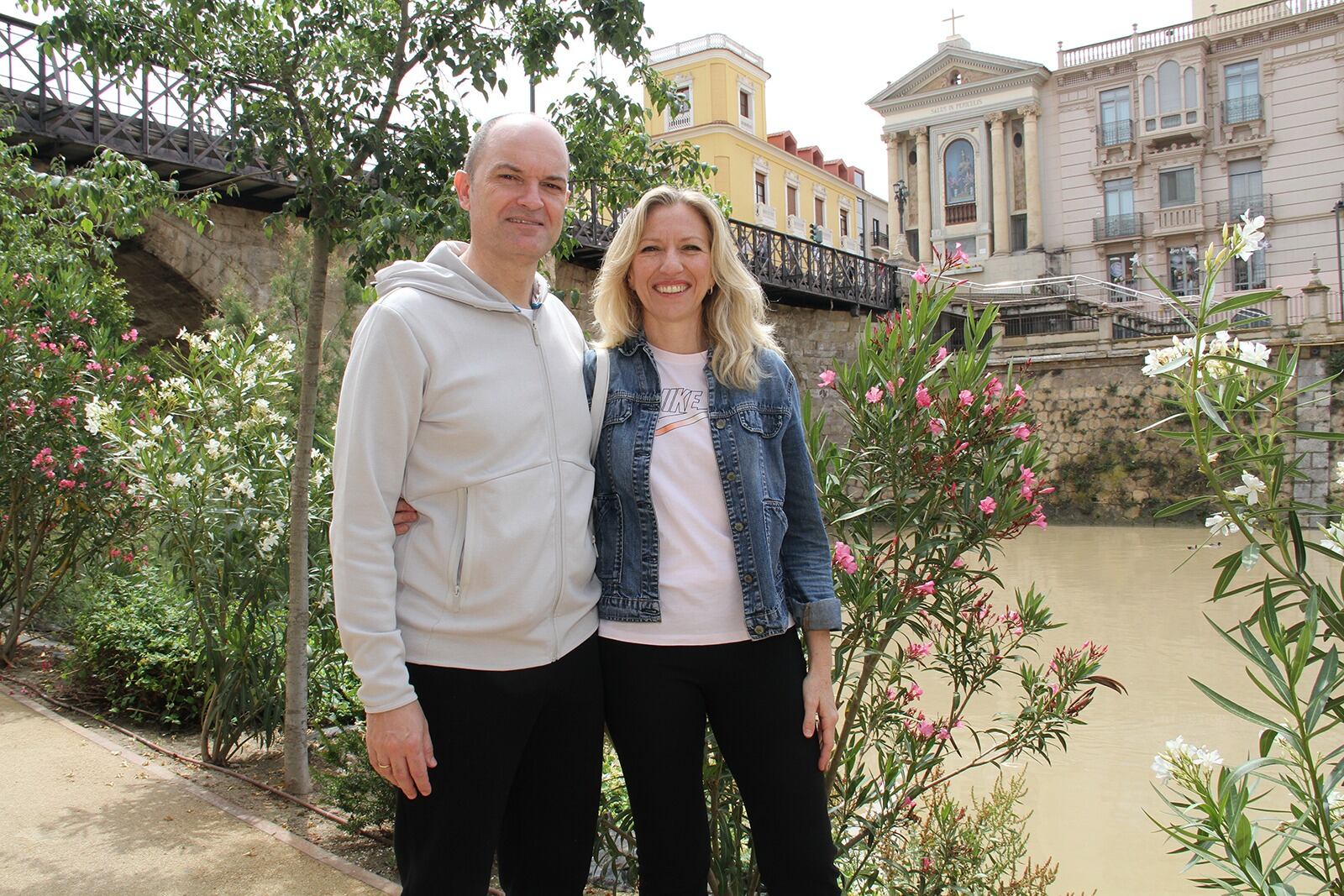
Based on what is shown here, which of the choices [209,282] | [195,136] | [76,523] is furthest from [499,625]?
[209,282]

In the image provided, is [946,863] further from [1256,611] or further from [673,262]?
[673,262]

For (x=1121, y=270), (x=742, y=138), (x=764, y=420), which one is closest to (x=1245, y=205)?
(x=1121, y=270)

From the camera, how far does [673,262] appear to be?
5.60ft

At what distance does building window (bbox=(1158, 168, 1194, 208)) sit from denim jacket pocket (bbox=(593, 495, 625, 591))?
2704cm

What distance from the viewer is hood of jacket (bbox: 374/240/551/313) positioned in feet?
5.12

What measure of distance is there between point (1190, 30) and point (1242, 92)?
2060 mm

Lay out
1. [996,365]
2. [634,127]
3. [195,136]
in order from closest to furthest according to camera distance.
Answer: [634,127]
[195,136]
[996,365]

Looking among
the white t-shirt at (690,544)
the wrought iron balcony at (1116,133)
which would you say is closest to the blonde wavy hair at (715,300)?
the white t-shirt at (690,544)

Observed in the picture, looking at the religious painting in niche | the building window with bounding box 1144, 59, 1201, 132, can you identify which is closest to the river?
the building window with bounding box 1144, 59, 1201, 132

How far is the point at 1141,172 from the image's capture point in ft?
83.4

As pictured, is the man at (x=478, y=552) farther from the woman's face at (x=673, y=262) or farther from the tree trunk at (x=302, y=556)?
the tree trunk at (x=302, y=556)

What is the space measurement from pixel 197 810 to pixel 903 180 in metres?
28.8

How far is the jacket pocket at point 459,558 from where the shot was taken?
1.49m

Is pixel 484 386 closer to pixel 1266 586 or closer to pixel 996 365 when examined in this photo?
pixel 1266 586
